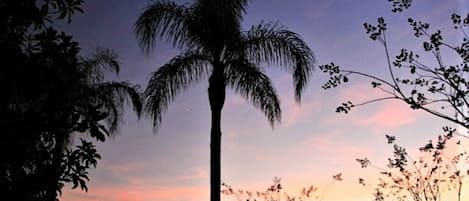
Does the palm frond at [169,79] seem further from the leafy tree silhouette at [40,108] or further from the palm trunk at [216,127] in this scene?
the leafy tree silhouette at [40,108]

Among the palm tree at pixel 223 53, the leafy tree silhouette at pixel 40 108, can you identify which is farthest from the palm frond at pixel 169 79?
the leafy tree silhouette at pixel 40 108

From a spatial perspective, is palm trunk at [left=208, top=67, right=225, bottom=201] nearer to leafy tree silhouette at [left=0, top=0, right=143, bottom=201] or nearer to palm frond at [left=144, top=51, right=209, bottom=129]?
palm frond at [left=144, top=51, right=209, bottom=129]

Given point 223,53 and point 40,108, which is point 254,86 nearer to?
point 223,53

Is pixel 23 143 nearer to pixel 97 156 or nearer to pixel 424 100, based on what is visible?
pixel 97 156

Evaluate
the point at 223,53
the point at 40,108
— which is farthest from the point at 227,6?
the point at 40,108

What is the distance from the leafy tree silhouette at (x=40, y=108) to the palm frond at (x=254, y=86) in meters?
7.06

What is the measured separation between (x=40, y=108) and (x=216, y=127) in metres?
7.08

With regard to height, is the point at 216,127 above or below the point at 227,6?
below

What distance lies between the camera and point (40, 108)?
548cm

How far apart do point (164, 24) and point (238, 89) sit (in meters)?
2.35

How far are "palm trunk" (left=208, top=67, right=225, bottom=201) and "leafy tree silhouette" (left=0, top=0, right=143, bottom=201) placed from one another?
6135mm

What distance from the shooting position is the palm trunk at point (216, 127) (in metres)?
11.9

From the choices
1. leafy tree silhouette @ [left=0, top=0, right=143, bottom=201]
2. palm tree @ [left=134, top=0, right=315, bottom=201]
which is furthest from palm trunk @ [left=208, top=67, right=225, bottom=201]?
leafy tree silhouette @ [left=0, top=0, right=143, bottom=201]

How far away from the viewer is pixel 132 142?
17828 mm
